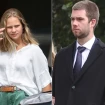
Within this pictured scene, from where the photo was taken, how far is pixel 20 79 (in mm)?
3564

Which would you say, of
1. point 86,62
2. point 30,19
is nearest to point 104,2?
point 86,62

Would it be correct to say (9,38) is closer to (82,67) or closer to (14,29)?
(14,29)

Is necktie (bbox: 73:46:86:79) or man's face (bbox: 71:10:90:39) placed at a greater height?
man's face (bbox: 71:10:90:39)

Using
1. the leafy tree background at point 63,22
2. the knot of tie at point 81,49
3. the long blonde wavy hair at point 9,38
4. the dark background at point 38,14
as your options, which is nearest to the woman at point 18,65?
the long blonde wavy hair at point 9,38

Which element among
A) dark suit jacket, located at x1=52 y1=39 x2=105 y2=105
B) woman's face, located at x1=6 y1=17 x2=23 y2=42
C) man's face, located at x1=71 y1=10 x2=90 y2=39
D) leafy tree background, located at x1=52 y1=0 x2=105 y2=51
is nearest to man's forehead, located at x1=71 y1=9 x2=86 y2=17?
man's face, located at x1=71 y1=10 x2=90 y2=39

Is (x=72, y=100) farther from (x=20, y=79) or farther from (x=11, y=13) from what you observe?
(x=11, y=13)

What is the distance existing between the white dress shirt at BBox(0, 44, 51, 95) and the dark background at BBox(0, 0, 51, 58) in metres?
0.69

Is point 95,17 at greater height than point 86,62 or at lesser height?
greater

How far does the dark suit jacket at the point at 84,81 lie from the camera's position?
2.54m

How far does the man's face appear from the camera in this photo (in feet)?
8.46

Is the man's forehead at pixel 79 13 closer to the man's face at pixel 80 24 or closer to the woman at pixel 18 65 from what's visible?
the man's face at pixel 80 24

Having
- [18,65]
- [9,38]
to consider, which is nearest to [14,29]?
[9,38]

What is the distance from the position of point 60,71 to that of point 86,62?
20 centimetres

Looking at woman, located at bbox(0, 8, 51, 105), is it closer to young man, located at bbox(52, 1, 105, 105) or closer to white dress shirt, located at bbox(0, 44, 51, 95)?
white dress shirt, located at bbox(0, 44, 51, 95)
